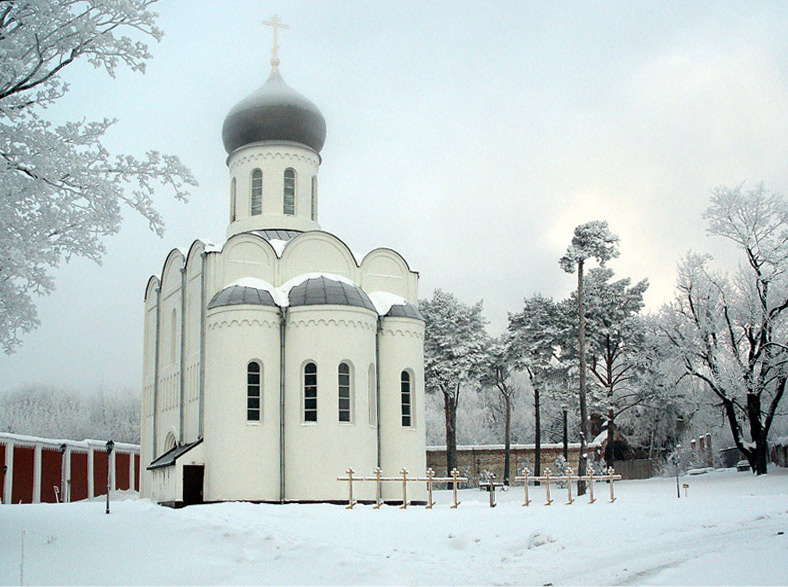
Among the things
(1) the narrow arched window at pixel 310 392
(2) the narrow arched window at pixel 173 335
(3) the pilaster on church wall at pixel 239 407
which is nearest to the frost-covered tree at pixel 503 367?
(2) the narrow arched window at pixel 173 335

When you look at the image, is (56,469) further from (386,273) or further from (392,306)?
(392,306)

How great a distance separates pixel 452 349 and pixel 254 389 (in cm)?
1824

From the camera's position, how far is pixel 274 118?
30.1 meters

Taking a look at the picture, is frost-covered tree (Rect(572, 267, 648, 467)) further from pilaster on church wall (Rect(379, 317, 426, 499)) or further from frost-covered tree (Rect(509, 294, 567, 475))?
pilaster on church wall (Rect(379, 317, 426, 499))

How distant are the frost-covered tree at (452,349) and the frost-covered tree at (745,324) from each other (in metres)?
11.2

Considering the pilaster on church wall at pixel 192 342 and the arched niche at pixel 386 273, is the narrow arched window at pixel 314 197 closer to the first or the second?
the arched niche at pixel 386 273

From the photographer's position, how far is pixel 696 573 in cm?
975

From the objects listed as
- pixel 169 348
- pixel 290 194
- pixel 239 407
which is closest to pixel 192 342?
pixel 169 348

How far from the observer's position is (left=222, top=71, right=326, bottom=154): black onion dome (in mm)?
30094

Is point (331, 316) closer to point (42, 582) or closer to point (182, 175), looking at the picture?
point (182, 175)

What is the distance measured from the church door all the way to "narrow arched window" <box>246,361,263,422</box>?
1.92m

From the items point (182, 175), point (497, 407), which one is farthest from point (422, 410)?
point (497, 407)

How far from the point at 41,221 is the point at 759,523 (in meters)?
11.5

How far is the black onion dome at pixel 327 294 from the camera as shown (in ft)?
82.5
